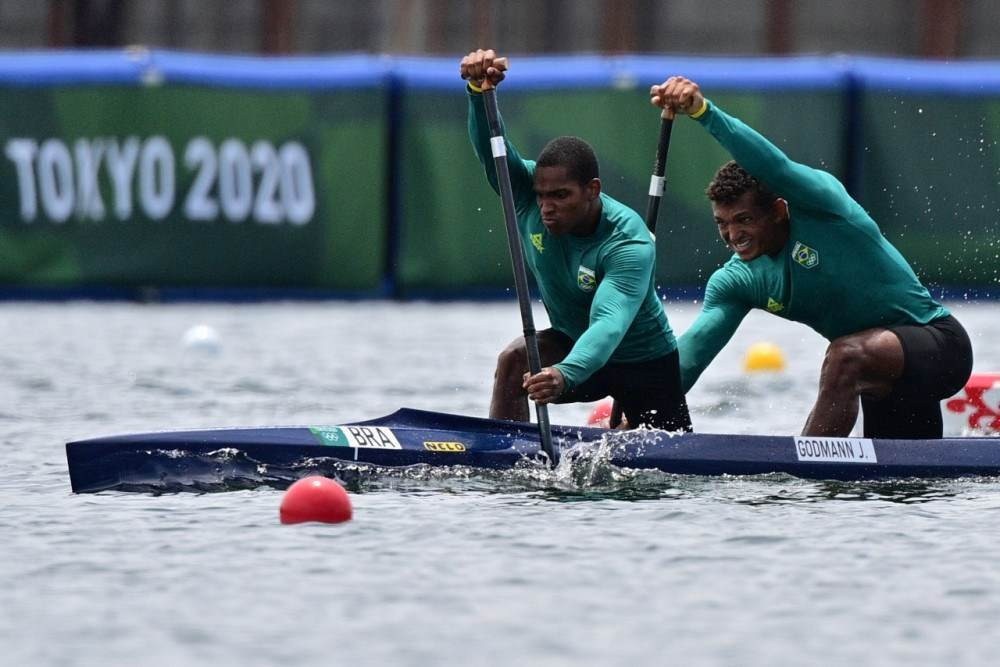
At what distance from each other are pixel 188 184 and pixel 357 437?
9840 millimetres

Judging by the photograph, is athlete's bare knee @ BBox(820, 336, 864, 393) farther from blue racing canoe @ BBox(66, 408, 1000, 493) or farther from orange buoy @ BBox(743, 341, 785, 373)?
orange buoy @ BBox(743, 341, 785, 373)

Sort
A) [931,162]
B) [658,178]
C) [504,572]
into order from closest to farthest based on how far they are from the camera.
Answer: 1. [504,572]
2. [658,178]
3. [931,162]

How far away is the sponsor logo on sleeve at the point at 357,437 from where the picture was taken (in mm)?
8133

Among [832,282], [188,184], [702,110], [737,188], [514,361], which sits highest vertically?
[188,184]

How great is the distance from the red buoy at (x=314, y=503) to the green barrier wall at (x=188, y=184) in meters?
10.6

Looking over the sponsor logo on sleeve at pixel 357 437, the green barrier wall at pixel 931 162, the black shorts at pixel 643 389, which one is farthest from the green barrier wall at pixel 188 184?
the sponsor logo on sleeve at pixel 357 437

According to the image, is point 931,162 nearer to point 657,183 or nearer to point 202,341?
point 202,341

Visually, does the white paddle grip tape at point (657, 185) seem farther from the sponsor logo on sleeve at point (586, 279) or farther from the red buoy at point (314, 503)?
the red buoy at point (314, 503)

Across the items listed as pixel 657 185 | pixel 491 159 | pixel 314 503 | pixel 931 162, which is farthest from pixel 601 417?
pixel 931 162

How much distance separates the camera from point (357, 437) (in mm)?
8164

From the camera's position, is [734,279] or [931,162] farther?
[931,162]

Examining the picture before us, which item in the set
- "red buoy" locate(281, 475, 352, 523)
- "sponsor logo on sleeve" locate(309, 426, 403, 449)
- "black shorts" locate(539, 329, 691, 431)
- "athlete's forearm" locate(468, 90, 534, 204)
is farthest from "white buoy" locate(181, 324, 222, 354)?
"red buoy" locate(281, 475, 352, 523)

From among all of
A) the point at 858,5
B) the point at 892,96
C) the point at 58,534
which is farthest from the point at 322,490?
the point at 858,5

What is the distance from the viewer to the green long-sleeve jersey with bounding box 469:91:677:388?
26.1ft
